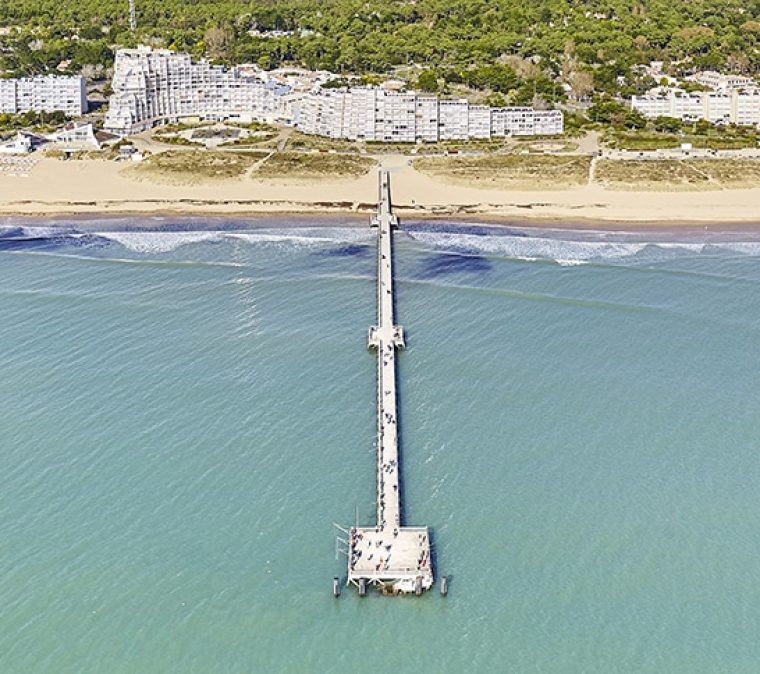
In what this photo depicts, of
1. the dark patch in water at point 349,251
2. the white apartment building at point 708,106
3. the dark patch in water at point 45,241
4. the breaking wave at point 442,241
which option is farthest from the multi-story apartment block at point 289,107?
the dark patch in water at point 349,251

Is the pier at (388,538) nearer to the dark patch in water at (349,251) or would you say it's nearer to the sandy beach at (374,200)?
the dark patch in water at (349,251)

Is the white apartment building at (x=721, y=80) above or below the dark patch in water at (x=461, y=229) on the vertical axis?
above

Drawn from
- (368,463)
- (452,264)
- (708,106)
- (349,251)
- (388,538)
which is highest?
(708,106)

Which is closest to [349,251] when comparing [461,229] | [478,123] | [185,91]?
[461,229]

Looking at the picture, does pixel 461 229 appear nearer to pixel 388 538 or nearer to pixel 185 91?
pixel 388 538

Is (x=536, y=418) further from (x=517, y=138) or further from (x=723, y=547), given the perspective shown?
(x=517, y=138)
